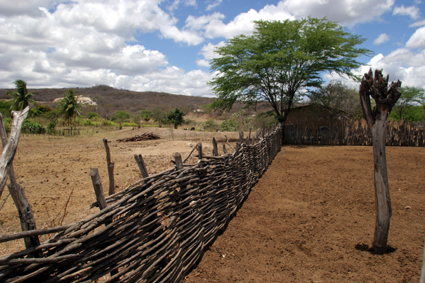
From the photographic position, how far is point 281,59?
1481 centimetres

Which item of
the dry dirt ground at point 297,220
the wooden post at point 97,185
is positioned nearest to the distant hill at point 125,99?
the dry dirt ground at point 297,220

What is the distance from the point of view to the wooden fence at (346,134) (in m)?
12.7

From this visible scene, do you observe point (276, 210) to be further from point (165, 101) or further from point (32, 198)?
point (165, 101)

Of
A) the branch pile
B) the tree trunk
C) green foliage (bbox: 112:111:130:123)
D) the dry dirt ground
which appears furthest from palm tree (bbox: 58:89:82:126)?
the tree trunk

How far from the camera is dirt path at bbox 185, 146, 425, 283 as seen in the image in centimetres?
283

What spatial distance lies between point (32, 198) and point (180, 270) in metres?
4.14

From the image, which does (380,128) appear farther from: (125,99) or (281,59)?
(125,99)

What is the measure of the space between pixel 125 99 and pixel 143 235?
7253cm

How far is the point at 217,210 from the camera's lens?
377 cm

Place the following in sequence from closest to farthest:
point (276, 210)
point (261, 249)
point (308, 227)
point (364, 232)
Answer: point (261, 249) < point (364, 232) < point (308, 227) < point (276, 210)

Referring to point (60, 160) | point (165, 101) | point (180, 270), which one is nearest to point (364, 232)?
point (180, 270)

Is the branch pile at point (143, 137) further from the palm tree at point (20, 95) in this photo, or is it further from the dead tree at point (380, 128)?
the dead tree at point (380, 128)

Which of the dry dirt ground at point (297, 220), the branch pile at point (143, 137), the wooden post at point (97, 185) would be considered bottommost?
the dry dirt ground at point (297, 220)

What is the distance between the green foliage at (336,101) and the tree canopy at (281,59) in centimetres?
76
